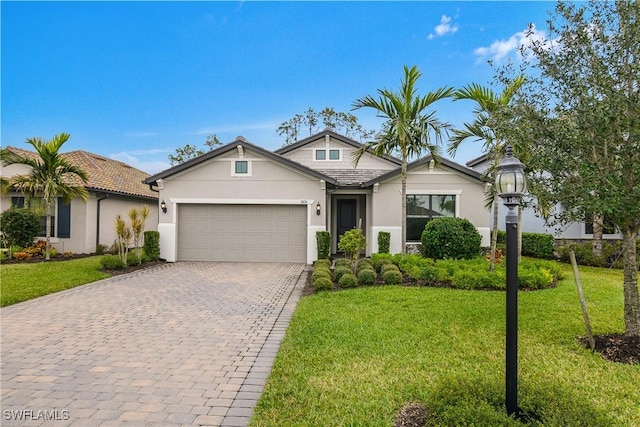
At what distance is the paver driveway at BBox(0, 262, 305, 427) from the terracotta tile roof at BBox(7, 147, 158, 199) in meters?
7.91

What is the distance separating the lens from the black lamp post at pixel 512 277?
9.85 feet

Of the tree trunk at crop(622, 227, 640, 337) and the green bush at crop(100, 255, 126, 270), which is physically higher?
the tree trunk at crop(622, 227, 640, 337)

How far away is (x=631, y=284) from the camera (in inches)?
189

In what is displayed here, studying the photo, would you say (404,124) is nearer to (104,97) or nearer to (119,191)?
(119,191)

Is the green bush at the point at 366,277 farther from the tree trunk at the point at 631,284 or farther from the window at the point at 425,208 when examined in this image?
the window at the point at 425,208

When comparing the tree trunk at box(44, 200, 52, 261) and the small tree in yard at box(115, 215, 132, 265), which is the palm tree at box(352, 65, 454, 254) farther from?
the tree trunk at box(44, 200, 52, 261)

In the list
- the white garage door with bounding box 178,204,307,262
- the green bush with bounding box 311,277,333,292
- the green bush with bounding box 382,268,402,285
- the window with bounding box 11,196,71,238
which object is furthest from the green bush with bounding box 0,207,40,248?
the green bush with bounding box 382,268,402,285

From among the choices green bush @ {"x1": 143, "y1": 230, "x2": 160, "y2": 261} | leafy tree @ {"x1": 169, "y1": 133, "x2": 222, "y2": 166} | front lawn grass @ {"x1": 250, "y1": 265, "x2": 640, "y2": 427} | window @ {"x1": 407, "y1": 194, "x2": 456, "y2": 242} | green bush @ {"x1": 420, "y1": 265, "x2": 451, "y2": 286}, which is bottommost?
front lawn grass @ {"x1": 250, "y1": 265, "x2": 640, "y2": 427}

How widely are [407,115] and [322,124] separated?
74.0ft

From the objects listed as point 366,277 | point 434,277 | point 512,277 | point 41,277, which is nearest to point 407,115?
point 434,277

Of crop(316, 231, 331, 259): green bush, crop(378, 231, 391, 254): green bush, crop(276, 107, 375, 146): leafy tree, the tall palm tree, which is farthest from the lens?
crop(276, 107, 375, 146): leafy tree

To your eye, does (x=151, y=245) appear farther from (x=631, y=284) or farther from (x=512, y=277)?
(x=631, y=284)

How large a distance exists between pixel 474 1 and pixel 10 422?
13.3 metres

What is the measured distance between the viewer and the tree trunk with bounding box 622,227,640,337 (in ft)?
15.5
